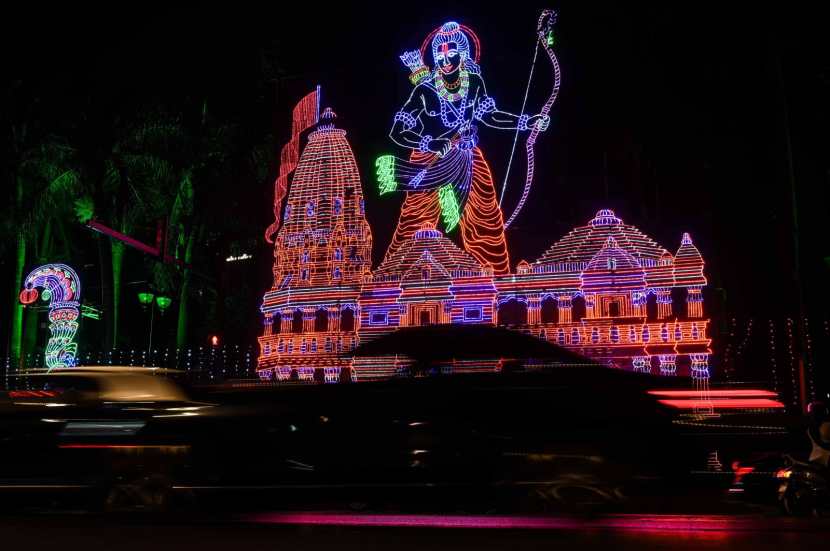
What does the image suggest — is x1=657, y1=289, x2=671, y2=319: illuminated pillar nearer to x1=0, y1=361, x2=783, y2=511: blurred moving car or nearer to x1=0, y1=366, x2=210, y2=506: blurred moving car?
x1=0, y1=361, x2=783, y2=511: blurred moving car

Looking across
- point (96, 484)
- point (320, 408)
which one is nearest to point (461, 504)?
point (320, 408)

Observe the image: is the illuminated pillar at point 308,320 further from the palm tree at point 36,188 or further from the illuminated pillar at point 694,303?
the illuminated pillar at point 694,303

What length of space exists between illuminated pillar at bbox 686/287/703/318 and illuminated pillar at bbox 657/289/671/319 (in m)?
0.42

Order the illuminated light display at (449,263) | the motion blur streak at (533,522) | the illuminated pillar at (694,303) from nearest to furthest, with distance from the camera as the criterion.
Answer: the motion blur streak at (533,522) → the illuminated pillar at (694,303) → the illuminated light display at (449,263)

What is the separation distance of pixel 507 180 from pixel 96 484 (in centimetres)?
1497

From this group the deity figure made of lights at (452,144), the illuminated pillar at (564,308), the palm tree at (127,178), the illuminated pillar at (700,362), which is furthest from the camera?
the palm tree at (127,178)

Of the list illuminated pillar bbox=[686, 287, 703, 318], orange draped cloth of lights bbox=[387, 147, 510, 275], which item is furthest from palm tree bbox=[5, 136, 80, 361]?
illuminated pillar bbox=[686, 287, 703, 318]

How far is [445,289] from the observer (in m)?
21.1

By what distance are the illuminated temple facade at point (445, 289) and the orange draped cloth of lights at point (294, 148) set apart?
0.55m

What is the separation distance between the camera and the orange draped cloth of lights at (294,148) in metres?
24.3

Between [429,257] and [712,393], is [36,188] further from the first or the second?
[712,393]

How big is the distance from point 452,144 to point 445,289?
389 centimetres

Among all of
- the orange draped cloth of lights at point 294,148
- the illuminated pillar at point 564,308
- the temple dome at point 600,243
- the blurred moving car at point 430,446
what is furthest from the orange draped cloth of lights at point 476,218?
the blurred moving car at point 430,446

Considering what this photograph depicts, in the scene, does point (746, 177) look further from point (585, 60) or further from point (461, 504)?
point (461, 504)
